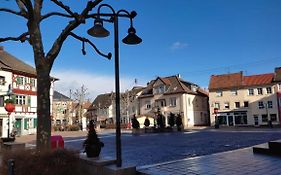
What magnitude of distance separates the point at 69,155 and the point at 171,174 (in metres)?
2.39

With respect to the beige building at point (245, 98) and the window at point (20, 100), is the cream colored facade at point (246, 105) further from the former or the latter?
the window at point (20, 100)

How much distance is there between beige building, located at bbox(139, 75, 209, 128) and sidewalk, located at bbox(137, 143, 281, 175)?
45.3m

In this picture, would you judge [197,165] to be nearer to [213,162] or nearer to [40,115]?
[213,162]

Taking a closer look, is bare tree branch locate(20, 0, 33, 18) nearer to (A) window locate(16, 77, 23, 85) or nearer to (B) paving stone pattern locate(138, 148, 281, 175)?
(B) paving stone pattern locate(138, 148, 281, 175)

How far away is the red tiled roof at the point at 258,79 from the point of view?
166ft

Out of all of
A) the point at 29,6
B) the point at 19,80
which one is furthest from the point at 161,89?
the point at 29,6

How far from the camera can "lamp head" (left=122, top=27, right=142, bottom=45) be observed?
7.61 meters

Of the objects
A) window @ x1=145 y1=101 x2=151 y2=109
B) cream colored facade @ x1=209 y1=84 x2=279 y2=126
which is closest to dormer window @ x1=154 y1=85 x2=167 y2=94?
window @ x1=145 y1=101 x2=151 y2=109

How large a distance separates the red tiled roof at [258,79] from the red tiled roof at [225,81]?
1.20 meters

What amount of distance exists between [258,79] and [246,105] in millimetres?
5055

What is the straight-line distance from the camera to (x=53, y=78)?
46.3 metres

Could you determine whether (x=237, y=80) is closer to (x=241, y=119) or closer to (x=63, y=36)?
(x=241, y=119)

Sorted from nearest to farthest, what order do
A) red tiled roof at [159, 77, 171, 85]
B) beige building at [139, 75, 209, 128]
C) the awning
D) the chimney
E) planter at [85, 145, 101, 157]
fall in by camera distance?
planter at [85, 145, 101, 157] → the chimney → beige building at [139, 75, 209, 128] → red tiled roof at [159, 77, 171, 85] → the awning

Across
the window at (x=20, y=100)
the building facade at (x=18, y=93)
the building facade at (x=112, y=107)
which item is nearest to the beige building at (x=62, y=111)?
the building facade at (x=112, y=107)
